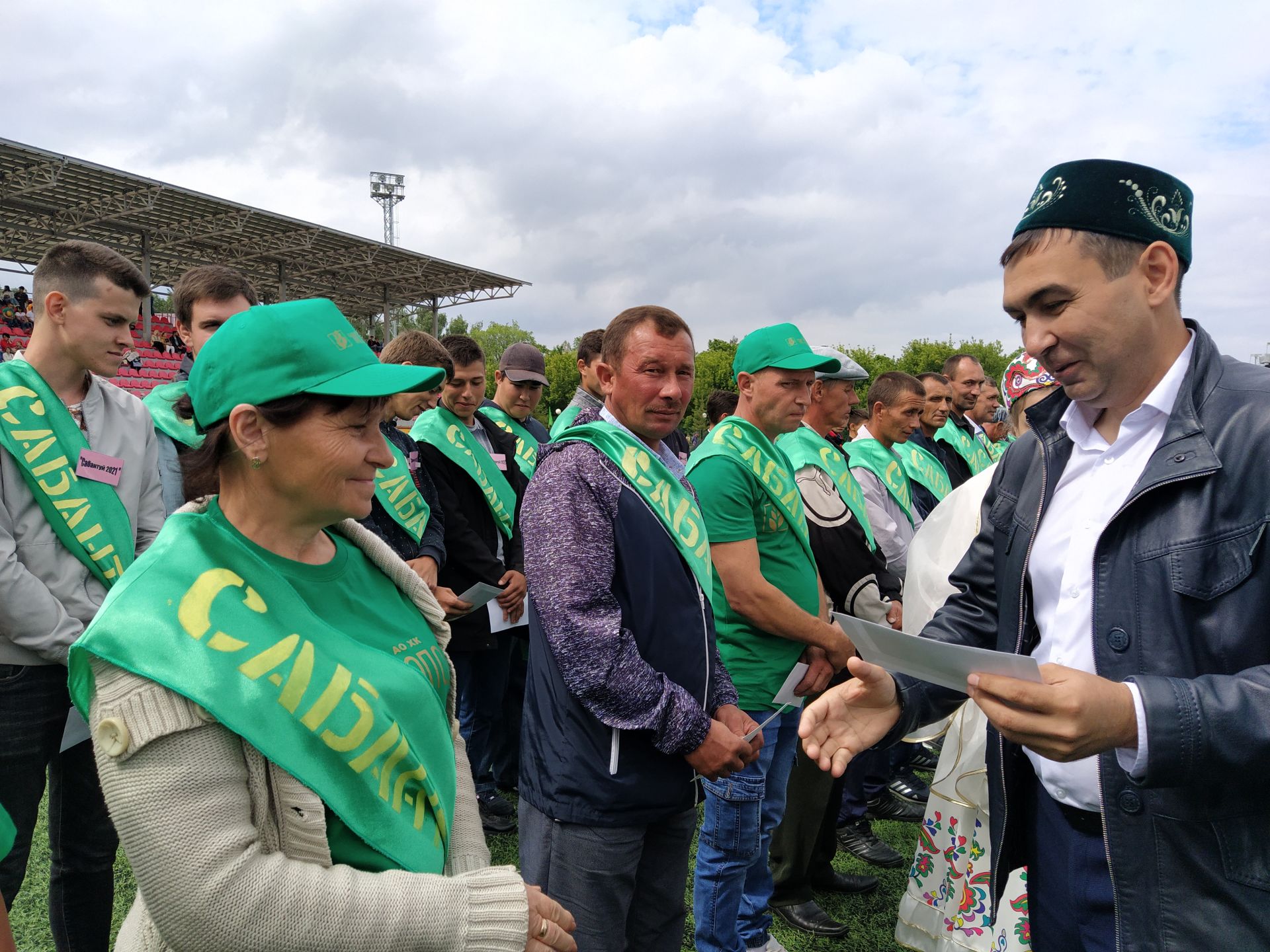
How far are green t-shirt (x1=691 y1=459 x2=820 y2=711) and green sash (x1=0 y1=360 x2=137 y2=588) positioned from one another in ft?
6.60

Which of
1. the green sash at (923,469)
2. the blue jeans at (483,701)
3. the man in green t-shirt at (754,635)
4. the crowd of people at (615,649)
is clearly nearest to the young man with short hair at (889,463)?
the green sash at (923,469)

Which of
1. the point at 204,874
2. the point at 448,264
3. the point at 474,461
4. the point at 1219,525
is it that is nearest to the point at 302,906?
the point at 204,874

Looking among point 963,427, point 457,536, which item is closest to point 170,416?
point 457,536

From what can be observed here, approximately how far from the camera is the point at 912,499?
554cm

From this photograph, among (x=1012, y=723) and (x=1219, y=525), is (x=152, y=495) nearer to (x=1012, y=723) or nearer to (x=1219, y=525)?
(x=1012, y=723)

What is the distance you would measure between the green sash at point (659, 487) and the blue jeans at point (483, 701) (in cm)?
243

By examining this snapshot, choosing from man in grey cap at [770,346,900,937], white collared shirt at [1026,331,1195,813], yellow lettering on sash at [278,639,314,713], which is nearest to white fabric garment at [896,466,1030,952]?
man in grey cap at [770,346,900,937]

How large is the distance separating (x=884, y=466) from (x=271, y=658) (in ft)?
14.0

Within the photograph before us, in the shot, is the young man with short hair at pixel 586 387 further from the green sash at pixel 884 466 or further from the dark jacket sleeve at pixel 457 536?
the green sash at pixel 884 466

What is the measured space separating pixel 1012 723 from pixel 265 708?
1.19m

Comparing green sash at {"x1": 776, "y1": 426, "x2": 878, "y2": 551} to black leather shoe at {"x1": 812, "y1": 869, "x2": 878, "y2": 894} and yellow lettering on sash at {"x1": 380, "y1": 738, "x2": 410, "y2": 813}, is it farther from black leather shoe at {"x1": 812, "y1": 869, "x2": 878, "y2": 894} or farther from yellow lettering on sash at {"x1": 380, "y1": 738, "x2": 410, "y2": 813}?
yellow lettering on sash at {"x1": 380, "y1": 738, "x2": 410, "y2": 813}

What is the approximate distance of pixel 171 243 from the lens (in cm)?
2883

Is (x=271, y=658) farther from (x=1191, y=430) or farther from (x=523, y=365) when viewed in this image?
(x=523, y=365)

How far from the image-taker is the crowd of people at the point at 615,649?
1.31 metres
